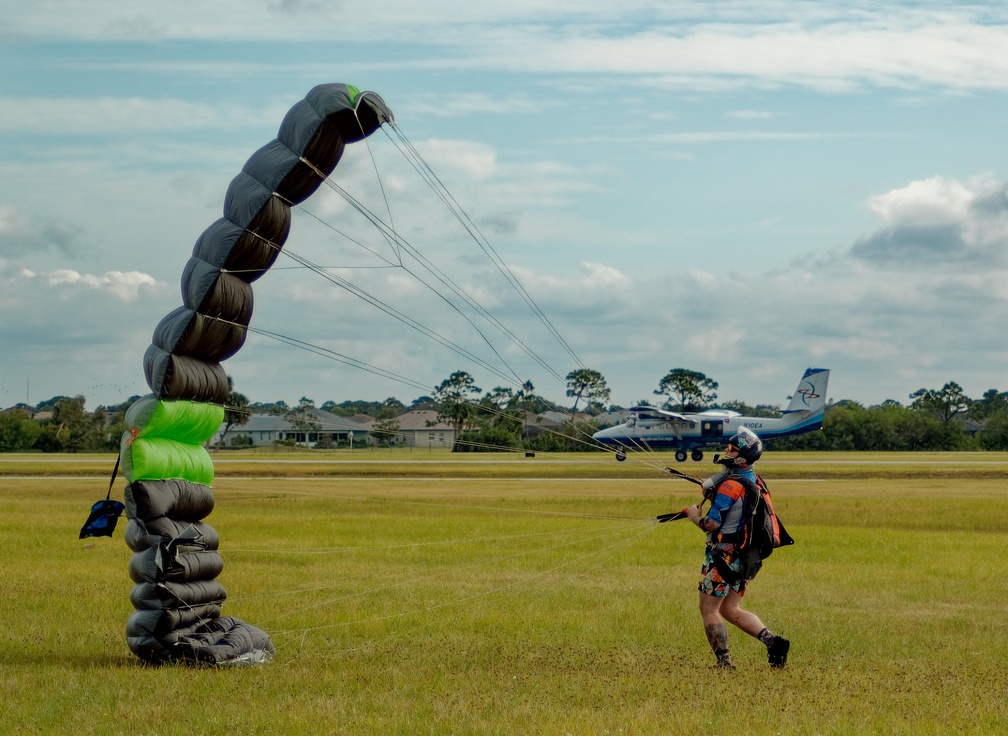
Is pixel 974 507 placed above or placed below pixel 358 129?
below

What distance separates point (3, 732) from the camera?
8078 millimetres

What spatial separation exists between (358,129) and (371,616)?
5.76m

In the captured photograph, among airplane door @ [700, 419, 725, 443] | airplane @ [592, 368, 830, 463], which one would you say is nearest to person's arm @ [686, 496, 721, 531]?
airplane @ [592, 368, 830, 463]

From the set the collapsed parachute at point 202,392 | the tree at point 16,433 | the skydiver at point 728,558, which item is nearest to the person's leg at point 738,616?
the skydiver at point 728,558

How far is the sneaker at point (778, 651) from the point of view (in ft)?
A: 33.1

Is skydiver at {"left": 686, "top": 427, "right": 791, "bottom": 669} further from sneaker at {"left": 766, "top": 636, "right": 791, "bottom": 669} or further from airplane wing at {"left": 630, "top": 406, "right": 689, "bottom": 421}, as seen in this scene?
airplane wing at {"left": 630, "top": 406, "right": 689, "bottom": 421}

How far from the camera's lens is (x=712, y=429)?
254ft

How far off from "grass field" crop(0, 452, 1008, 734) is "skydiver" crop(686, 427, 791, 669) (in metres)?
0.24

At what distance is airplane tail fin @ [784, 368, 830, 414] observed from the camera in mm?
80500

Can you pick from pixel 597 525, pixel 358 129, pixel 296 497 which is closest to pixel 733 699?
pixel 358 129

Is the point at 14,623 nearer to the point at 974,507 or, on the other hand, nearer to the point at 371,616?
the point at 371,616

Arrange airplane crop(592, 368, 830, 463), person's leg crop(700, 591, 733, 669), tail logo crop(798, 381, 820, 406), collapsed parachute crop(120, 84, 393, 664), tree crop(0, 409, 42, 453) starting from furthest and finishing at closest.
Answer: tree crop(0, 409, 42, 453) < tail logo crop(798, 381, 820, 406) < airplane crop(592, 368, 830, 463) < collapsed parachute crop(120, 84, 393, 664) < person's leg crop(700, 591, 733, 669)

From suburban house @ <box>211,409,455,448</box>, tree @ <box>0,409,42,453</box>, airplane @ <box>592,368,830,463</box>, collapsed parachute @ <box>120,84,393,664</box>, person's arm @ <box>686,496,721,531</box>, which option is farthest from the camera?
suburban house @ <box>211,409,455,448</box>

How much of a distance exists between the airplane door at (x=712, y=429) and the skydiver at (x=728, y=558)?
224 ft
